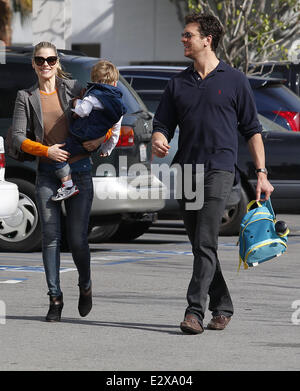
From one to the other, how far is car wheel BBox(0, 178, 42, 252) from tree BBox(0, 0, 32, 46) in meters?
20.6

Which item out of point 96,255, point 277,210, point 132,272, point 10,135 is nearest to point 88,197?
point 10,135

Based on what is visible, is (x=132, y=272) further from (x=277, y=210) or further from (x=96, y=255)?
(x=277, y=210)

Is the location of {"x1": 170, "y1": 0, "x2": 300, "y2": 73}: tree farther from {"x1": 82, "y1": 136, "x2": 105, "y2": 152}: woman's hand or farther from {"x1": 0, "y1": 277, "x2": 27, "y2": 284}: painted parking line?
{"x1": 82, "y1": 136, "x2": 105, "y2": 152}: woman's hand

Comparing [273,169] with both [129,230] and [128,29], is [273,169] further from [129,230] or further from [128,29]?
[128,29]

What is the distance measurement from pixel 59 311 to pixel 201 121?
156 centimetres

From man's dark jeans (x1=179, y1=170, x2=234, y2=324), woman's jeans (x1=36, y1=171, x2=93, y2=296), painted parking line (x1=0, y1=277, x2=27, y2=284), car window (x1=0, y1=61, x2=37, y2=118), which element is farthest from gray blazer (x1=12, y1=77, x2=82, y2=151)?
car window (x1=0, y1=61, x2=37, y2=118)

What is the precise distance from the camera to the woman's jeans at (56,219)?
25.7ft

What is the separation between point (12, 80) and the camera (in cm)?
1163

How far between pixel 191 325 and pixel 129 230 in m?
6.05

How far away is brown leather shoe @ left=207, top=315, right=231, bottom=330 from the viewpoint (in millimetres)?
7562

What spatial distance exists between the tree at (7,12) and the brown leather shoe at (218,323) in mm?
25028
